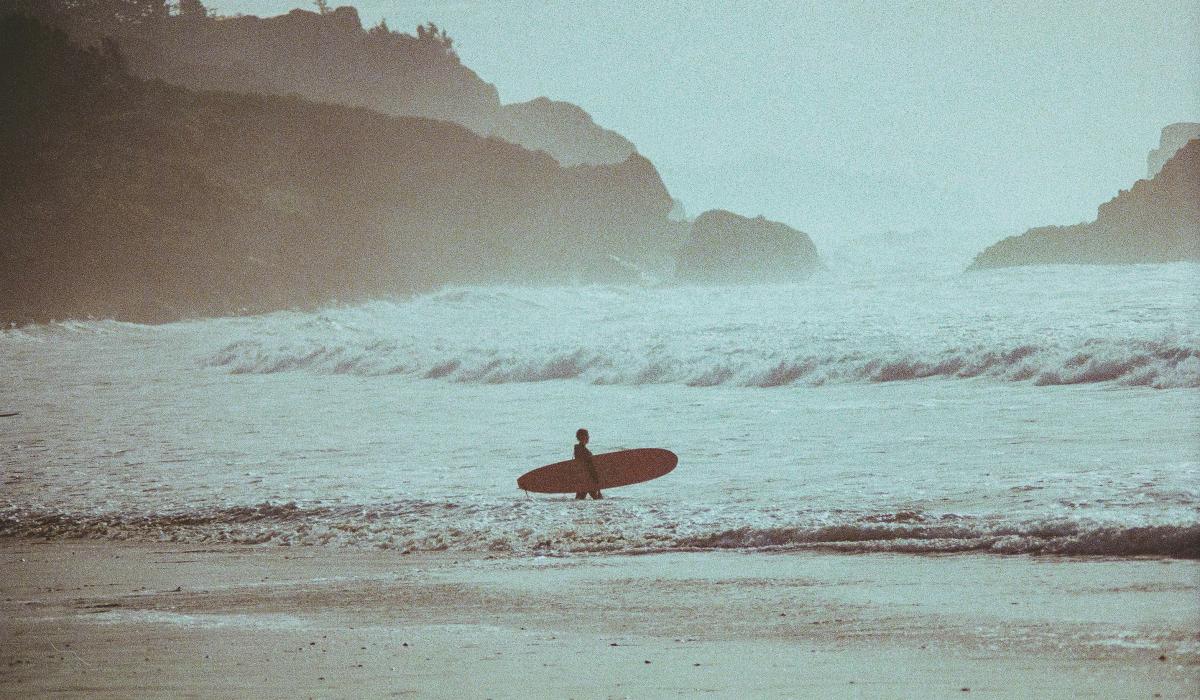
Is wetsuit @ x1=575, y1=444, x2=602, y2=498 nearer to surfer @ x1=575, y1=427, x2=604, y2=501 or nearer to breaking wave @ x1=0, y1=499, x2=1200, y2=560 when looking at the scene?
surfer @ x1=575, y1=427, x2=604, y2=501

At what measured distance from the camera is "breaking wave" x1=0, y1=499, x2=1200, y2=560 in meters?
3.41

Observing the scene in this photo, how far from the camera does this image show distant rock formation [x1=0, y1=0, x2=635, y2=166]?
9.16 meters

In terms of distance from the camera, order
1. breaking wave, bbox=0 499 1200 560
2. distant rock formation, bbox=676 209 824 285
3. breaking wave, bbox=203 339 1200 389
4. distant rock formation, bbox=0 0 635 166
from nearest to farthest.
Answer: breaking wave, bbox=0 499 1200 560 < breaking wave, bbox=203 339 1200 389 < distant rock formation, bbox=0 0 635 166 < distant rock formation, bbox=676 209 824 285

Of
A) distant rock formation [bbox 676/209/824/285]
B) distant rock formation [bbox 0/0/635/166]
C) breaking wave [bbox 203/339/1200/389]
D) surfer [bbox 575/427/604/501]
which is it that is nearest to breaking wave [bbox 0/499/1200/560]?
surfer [bbox 575/427/604/501]

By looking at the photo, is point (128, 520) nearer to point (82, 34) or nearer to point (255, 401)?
point (255, 401)

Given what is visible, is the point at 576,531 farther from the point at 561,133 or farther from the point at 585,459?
the point at 561,133

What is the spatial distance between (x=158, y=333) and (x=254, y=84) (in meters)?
3.44

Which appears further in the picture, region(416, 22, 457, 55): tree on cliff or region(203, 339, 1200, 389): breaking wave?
region(416, 22, 457, 55): tree on cliff

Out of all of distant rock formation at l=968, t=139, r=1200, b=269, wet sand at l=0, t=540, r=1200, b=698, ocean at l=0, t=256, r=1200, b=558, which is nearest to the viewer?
wet sand at l=0, t=540, r=1200, b=698

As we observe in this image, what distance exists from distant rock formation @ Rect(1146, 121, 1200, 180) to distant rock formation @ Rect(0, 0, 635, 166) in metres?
3.75

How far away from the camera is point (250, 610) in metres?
3.14

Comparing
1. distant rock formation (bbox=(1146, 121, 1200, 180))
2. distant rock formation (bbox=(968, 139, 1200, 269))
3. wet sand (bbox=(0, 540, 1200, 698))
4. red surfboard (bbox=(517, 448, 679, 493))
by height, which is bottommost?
wet sand (bbox=(0, 540, 1200, 698))

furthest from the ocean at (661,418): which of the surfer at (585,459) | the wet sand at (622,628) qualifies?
the wet sand at (622,628)

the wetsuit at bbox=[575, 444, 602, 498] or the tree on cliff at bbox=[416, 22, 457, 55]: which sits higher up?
the tree on cliff at bbox=[416, 22, 457, 55]
